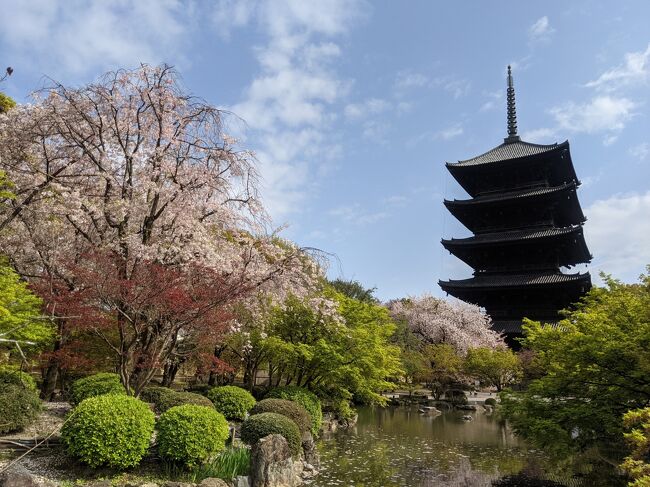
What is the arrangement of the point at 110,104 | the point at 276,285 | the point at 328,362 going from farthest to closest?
1. the point at 328,362
2. the point at 276,285
3. the point at 110,104

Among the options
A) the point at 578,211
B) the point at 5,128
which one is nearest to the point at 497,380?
the point at 578,211

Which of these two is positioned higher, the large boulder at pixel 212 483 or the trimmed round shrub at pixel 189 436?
the trimmed round shrub at pixel 189 436

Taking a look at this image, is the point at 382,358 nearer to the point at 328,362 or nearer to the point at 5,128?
the point at 328,362

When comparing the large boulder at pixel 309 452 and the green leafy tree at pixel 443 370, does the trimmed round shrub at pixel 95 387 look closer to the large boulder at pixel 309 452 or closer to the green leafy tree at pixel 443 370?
the large boulder at pixel 309 452

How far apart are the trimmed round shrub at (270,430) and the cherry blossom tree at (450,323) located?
23740 mm

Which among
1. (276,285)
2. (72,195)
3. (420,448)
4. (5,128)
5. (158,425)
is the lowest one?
(420,448)

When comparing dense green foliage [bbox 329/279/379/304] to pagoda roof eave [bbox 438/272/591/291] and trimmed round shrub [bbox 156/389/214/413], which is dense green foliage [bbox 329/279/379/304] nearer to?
pagoda roof eave [bbox 438/272/591/291]

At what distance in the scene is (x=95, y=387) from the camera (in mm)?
11219

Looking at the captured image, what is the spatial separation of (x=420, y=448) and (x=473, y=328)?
901 inches

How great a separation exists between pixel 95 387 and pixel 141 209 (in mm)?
4506

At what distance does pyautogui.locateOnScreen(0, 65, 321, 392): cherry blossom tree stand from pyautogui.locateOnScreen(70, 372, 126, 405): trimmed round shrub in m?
0.37

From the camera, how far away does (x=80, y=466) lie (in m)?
8.33

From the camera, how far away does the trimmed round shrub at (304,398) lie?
1444 centimetres

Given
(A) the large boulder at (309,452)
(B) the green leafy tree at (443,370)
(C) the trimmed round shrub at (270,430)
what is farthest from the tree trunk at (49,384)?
(B) the green leafy tree at (443,370)
